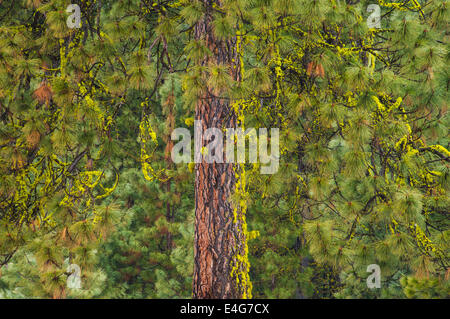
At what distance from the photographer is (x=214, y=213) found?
447 cm

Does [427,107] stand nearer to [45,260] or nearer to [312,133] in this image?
[312,133]

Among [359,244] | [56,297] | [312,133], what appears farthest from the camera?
[312,133]

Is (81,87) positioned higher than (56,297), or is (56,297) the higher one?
(81,87)

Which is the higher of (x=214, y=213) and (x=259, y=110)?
(x=259, y=110)

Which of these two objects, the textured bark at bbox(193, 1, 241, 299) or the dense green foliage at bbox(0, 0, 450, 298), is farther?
the textured bark at bbox(193, 1, 241, 299)

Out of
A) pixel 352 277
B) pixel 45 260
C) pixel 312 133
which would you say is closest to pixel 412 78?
pixel 312 133

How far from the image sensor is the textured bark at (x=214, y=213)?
4.46 m

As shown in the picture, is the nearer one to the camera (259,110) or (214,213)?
(214,213)

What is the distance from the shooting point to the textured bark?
4457 mm

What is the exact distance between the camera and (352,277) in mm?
8773

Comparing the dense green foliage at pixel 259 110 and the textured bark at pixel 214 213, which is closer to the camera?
the dense green foliage at pixel 259 110
